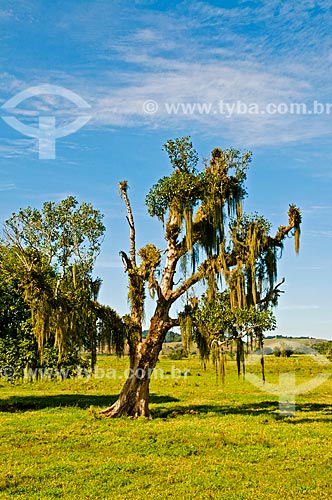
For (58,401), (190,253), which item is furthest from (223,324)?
(58,401)

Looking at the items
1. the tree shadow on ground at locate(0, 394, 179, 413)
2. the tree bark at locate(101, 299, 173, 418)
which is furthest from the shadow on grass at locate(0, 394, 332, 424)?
the tree bark at locate(101, 299, 173, 418)

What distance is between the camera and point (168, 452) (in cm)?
1499

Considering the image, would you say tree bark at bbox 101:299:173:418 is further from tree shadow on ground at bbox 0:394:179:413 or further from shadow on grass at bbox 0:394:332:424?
tree shadow on ground at bbox 0:394:179:413

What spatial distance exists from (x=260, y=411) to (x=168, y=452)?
386 inches

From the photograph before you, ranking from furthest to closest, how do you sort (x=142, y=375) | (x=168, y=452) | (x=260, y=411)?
(x=260, y=411), (x=142, y=375), (x=168, y=452)

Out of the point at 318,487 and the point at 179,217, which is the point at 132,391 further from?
the point at 318,487

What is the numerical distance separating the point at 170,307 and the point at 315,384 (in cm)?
2620

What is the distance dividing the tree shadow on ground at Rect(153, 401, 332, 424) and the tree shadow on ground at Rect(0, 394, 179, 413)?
3.44m

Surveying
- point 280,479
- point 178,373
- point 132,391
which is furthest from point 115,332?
point 178,373

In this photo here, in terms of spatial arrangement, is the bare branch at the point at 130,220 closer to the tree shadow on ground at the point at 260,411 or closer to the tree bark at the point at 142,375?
the tree bark at the point at 142,375

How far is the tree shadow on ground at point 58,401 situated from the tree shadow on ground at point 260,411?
136 inches

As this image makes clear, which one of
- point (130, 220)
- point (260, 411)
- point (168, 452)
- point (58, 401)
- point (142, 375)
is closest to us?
point (168, 452)

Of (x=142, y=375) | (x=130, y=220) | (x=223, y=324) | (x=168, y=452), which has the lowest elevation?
(x=168, y=452)

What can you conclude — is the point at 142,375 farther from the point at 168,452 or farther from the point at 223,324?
the point at 168,452
